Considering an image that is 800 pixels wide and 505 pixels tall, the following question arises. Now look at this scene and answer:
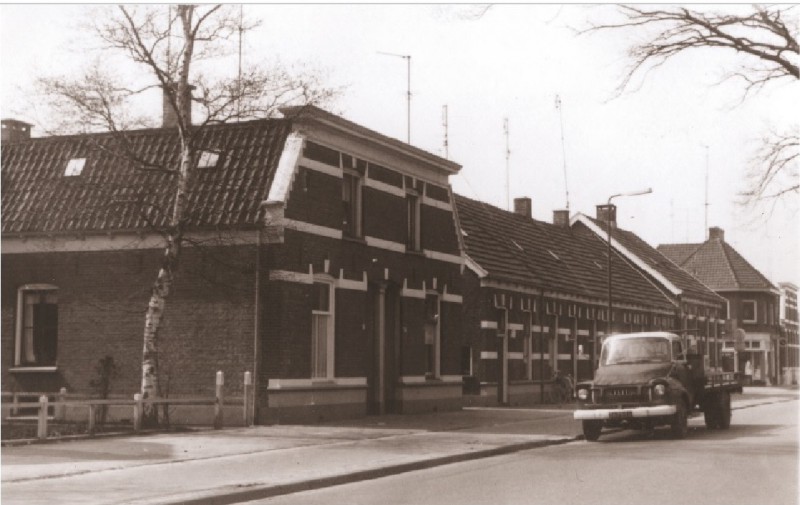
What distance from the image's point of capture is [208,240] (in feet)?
79.7

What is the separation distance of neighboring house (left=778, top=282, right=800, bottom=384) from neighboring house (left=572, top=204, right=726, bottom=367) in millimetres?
11488

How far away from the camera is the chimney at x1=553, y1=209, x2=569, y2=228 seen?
56562 millimetres

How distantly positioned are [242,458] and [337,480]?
2.83 m

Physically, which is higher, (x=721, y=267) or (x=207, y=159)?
(x=721, y=267)

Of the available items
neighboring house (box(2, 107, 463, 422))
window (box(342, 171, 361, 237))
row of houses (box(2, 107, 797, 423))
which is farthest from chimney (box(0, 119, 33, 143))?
window (box(342, 171, 361, 237))

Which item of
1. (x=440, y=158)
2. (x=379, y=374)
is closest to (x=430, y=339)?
(x=379, y=374)

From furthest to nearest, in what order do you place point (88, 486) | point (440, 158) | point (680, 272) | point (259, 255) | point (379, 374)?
point (680, 272)
point (440, 158)
point (379, 374)
point (259, 255)
point (88, 486)

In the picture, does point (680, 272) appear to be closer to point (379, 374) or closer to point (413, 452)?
point (379, 374)

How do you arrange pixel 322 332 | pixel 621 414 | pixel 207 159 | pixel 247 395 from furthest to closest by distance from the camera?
pixel 322 332
pixel 207 159
pixel 247 395
pixel 621 414

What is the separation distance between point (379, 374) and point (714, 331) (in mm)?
42412

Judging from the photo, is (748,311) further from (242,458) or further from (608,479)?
(608,479)

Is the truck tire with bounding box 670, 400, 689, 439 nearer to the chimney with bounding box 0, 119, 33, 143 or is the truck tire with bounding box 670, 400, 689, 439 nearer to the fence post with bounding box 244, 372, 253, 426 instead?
the fence post with bounding box 244, 372, 253, 426

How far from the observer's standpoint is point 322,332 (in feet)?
85.6

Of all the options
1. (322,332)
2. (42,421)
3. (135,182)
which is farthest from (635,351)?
(42,421)
